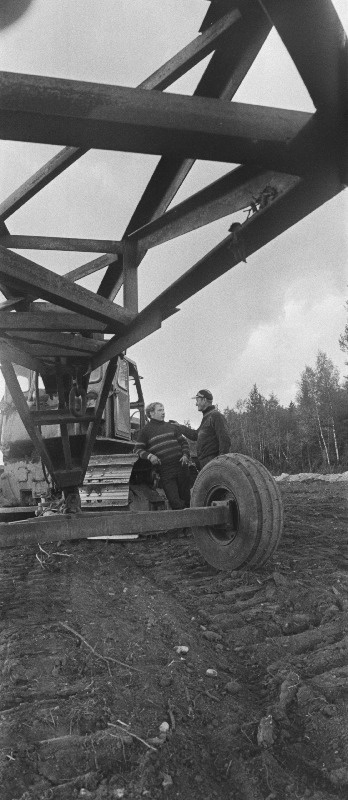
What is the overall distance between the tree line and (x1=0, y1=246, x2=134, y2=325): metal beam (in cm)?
3758

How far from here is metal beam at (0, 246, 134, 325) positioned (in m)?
3.23

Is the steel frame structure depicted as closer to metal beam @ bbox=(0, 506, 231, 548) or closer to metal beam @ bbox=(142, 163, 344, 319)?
metal beam @ bbox=(142, 163, 344, 319)

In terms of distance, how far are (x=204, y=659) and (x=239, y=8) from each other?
109 inches

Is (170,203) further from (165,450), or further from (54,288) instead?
(165,450)

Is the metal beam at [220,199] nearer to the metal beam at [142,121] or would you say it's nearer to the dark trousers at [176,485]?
the metal beam at [142,121]

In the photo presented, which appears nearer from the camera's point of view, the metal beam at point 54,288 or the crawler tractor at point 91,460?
the metal beam at point 54,288

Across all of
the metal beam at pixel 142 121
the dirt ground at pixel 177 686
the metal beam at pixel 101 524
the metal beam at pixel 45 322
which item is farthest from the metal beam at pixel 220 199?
the dirt ground at pixel 177 686

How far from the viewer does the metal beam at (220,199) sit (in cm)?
237

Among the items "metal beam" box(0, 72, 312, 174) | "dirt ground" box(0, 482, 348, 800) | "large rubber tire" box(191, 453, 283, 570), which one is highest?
"metal beam" box(0, 72, 312, 174)

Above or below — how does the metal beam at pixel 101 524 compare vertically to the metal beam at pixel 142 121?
below

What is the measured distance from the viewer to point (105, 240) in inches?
147

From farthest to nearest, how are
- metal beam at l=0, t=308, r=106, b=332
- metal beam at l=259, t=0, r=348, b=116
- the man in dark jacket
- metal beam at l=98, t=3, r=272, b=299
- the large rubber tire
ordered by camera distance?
the man in dark jacket < the large rubber tire < metal beam at l=0, t=308, r=106, b=332 < metal beam at l=98, t=3, r=272, b=299 < metal beam at l=259, t=0, r=348, b=116

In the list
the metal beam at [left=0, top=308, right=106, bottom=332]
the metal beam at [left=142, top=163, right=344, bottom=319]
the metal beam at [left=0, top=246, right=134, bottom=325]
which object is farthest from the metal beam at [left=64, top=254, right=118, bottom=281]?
the metal beam at [left=142, top=163, right=344, bottom=319]

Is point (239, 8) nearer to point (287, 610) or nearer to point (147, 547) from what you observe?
point (287, 610)
